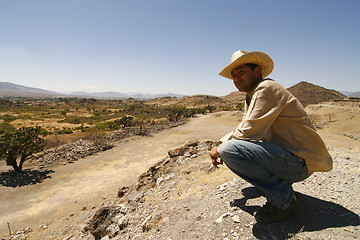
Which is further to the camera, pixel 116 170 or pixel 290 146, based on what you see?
pixel 116 170

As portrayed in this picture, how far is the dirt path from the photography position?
694 cm

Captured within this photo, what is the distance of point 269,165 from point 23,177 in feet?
42.5

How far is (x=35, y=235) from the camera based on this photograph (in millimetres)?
5605

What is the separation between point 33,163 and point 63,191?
5.71 m

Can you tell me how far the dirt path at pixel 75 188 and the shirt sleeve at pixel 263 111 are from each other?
7.24m

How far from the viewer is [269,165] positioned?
190cm

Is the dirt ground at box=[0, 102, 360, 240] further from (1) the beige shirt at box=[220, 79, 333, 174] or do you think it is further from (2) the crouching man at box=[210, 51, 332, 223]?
(1) the beige shirt at box=[220, 79, 333, 174]

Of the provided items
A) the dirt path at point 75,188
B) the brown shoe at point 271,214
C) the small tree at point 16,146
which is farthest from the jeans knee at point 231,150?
the small tree at point 16,146

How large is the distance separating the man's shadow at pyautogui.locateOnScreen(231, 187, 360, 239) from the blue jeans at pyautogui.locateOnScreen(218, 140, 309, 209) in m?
0.30

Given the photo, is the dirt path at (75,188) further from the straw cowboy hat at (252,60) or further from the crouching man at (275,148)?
the straw cowboy hat at (252,60)

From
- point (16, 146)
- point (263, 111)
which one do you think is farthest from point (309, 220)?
point (16, 146)

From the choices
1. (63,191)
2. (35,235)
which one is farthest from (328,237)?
(63,191)

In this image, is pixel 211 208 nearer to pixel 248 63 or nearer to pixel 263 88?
pixel 263 88

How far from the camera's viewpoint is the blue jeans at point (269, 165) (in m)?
1.87
